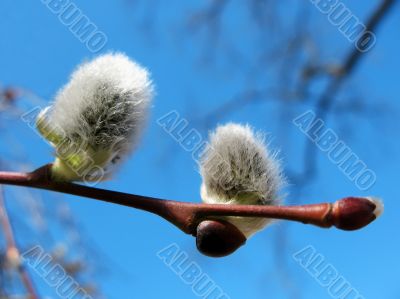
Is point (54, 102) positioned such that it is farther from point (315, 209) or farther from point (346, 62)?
point (346, 62)

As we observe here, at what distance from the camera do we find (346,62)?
2.01m

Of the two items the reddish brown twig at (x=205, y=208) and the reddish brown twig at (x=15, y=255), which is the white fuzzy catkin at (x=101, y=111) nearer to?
the reddish brown twig at (x=205, y=208)

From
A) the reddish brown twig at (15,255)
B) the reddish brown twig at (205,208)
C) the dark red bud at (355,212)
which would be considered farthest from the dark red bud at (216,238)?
the reddish brown twig at (15,255)

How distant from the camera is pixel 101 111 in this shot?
56cm

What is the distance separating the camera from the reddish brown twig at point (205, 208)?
0.46 meters

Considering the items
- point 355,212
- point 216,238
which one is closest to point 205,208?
point 216,238

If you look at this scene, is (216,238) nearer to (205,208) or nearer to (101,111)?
(205,208)

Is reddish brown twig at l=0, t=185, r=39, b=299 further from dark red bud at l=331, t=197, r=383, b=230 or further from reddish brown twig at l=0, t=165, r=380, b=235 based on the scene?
dark red bud at l=331, t=197, r=383, b=230

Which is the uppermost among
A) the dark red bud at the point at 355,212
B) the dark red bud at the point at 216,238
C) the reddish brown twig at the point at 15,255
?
the dark red bud at the point at 355,212

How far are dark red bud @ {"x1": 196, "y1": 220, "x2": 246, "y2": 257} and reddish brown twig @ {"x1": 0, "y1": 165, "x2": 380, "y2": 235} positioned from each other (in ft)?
0.03

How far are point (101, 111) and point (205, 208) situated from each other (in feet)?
0.48

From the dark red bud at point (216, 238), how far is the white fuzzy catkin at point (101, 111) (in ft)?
0.40

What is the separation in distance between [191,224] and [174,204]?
0.03 meters

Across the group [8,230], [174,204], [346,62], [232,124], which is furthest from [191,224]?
[346,62]
